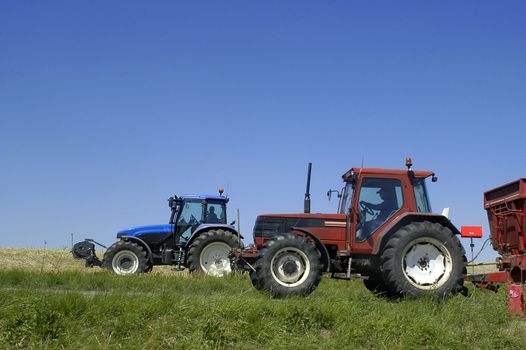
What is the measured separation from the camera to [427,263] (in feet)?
25.6

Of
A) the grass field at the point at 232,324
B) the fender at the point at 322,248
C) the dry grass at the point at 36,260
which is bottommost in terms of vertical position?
the grass field at the point at 232,324

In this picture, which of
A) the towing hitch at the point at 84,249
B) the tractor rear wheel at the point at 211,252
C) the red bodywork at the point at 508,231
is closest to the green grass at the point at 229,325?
the red bodywork at the point at 508,231

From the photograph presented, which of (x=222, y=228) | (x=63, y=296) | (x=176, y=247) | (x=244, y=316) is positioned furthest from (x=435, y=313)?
(x=176, y=247)

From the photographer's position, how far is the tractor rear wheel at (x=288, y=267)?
770 centimetres

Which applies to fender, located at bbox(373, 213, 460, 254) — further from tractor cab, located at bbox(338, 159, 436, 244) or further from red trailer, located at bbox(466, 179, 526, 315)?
red trailer, located at bbox(466, 179, 526, 315)

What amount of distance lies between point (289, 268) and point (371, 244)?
145 centimetres

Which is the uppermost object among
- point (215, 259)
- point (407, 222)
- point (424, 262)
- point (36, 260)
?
point (407, 222)

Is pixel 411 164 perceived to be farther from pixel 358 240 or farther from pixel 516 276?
pixel 516 276

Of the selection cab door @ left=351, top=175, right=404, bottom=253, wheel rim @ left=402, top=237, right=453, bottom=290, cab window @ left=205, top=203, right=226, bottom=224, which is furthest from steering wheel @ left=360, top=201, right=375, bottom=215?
cab window @ left=205, top=203, right=226, bottom=224

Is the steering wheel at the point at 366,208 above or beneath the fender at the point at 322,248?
above

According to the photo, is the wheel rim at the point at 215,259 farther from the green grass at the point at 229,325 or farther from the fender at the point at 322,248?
the green grass at the point at 229,325

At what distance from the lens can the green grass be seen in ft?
16.7

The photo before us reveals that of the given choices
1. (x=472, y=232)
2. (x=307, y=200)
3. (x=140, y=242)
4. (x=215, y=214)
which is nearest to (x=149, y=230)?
(x=140, y=242)

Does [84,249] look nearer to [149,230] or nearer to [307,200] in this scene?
[149,230]
